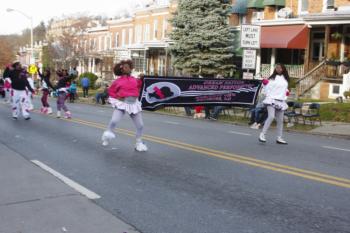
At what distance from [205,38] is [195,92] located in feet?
72.7

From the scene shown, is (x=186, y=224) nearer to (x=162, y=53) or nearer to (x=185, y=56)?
(x=185, y=56)

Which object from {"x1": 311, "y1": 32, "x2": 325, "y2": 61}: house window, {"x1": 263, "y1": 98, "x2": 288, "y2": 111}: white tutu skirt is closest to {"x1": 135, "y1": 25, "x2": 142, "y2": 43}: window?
{"x1": 311, "y1": 32, "x2": 325, "y2": 61}: house window

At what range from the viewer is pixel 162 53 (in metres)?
49.0

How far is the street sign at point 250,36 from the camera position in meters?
18.6

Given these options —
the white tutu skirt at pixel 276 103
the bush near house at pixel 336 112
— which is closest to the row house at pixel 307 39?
the bush near house at pixel 336 112

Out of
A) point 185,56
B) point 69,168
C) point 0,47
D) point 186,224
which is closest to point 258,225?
point 186,224

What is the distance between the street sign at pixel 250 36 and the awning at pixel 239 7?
702 inches

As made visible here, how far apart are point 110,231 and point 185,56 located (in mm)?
31541

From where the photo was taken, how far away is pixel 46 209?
19.2 ft

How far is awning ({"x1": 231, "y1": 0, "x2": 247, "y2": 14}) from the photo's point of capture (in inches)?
1417

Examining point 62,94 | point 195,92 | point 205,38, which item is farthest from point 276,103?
point 205,38

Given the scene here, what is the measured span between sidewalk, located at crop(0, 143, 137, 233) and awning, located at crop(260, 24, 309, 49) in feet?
79.5

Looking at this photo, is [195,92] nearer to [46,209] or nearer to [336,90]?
[46,209]

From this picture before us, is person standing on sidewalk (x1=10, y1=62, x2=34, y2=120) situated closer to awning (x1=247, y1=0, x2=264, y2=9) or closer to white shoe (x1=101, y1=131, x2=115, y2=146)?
white shoe (x1=101, y1=131, x2=115, y2=146)
